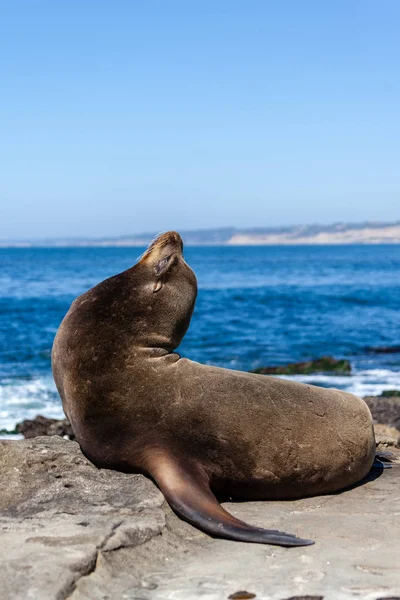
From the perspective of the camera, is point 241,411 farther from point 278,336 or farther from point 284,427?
point 278,336

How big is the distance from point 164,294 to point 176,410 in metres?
0.82

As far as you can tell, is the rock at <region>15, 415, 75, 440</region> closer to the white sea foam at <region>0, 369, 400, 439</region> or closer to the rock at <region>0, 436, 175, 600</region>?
the white sea foam at <region>0, 369, 400, 439</region>

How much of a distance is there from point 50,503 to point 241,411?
1.29m

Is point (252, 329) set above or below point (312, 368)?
below

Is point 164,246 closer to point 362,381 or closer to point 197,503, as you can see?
point 197,503

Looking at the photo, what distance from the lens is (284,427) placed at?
537cm

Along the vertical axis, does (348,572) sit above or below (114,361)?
below

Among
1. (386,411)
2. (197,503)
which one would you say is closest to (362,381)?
(386,411)

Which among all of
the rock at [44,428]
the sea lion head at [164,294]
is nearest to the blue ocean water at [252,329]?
the rock at [44,428]

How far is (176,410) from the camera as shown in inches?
205

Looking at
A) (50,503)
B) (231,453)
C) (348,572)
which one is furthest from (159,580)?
(231,453)

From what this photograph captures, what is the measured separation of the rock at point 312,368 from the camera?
19.8m

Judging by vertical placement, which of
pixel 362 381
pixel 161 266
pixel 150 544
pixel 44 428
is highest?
pixel 161 266

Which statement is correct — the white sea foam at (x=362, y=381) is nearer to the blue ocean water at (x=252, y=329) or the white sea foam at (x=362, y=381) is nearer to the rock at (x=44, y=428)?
the blue ocean water at (x=252, y=329)
